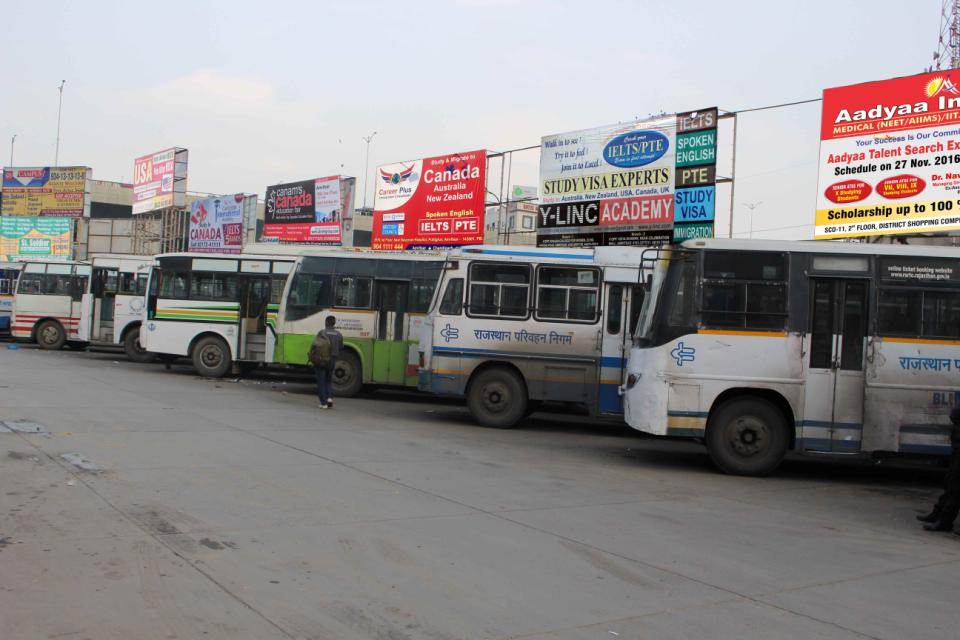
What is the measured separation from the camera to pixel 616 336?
14.8 meters

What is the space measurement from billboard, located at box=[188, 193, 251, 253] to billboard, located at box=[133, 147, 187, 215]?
4.48ft

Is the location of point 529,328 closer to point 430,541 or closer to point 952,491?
point 952,491

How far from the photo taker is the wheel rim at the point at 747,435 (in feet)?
37.5

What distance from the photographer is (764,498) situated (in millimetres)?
10000

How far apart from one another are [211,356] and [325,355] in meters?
6.66

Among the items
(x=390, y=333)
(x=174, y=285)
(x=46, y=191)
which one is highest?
(x=46, y=191)

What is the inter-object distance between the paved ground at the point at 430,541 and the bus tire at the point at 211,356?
8.55 meters

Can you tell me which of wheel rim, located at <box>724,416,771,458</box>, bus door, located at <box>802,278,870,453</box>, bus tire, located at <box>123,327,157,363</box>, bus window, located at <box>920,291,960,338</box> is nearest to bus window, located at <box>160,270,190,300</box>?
bus tire, located at <box>123,327,157,363</box>

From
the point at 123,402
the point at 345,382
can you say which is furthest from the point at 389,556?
the point at 345,382

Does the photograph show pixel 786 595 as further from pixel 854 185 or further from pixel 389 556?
pixel 854 185

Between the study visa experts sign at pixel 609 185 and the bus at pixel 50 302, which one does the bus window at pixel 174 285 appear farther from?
the study visa experts sign at pixel 609 185

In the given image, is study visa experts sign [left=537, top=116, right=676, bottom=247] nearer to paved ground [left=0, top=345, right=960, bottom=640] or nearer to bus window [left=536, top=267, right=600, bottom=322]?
bus window [left=536, top=267, right=600, bottom=322]

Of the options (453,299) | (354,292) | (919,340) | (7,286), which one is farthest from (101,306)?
(919,340)

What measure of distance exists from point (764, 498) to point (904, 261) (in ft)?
12.6
